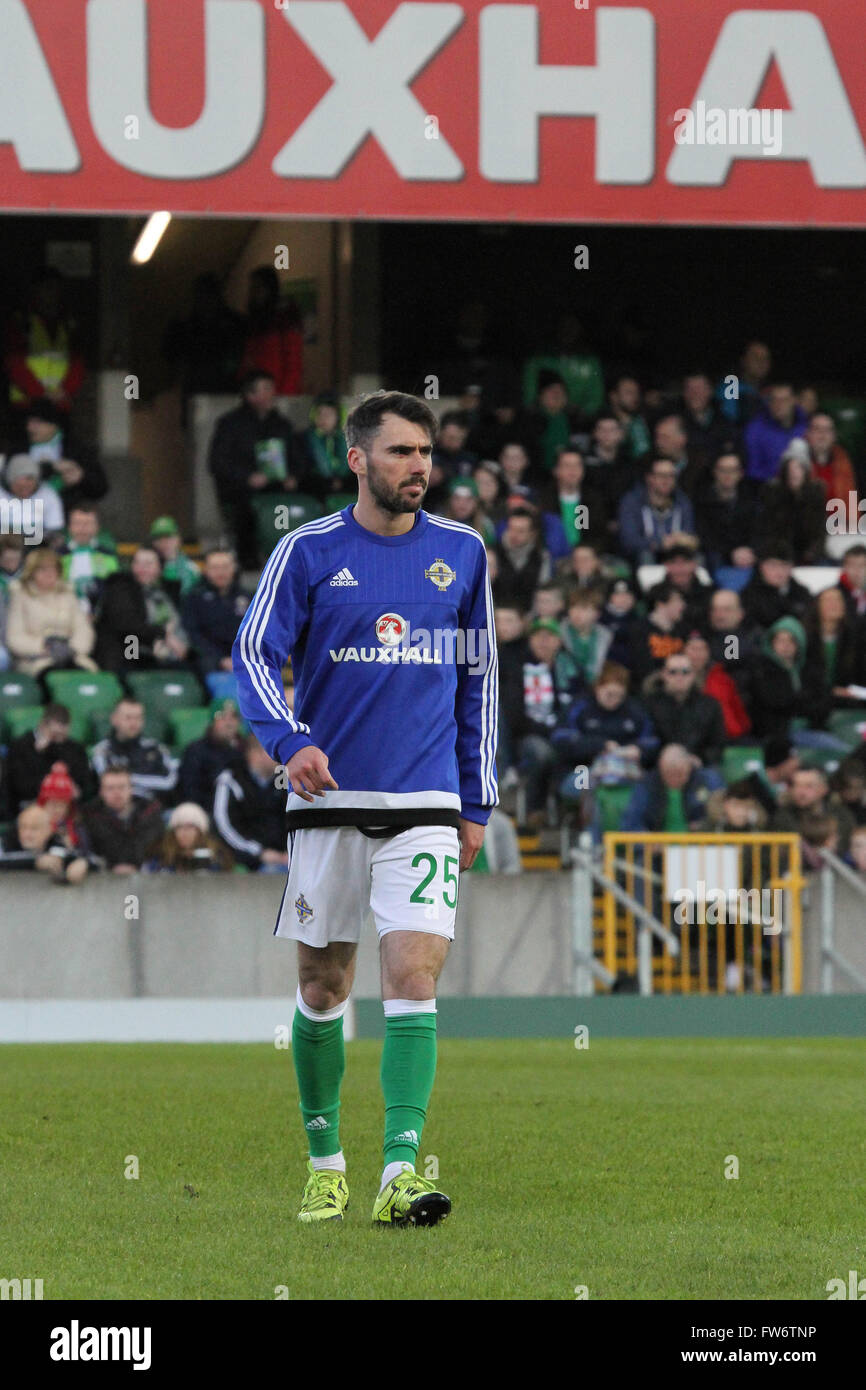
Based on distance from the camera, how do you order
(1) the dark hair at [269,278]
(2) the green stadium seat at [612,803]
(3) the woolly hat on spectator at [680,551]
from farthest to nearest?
(1) the dark hair at [269,278], (3) the woolly hat on spectator at [680,551], (2) the green stadium seat at [612,803]

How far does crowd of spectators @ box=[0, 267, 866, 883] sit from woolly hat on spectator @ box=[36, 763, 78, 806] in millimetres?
33

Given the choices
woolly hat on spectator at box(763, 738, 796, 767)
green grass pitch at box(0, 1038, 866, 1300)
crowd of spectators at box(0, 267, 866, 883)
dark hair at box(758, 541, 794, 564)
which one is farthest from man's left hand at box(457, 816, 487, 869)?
dark hair at box(758, 541, 794, 564)

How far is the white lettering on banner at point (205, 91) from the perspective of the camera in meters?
18.2

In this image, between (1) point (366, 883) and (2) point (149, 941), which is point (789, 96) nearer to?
(2) point (149, 941)

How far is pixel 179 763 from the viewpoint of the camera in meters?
17.0

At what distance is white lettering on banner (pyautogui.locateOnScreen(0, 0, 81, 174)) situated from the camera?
18250mm

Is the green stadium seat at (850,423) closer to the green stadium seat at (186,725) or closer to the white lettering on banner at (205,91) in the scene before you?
the white lettering on banner at (205,91)

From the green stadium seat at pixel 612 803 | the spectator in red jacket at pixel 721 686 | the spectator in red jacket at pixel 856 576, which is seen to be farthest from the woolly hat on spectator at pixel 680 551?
the green stadium seat at pixel 612 803

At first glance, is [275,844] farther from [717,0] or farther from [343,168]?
[717,0]

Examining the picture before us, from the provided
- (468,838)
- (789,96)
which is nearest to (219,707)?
(789,96)

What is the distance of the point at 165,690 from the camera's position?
59.8ft

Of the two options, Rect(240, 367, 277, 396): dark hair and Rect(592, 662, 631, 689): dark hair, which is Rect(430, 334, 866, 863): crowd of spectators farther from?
Rect(240, 367, 277, 396): dark hair

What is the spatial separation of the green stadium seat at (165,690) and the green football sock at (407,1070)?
11.8m

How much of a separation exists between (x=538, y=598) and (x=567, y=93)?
4043mm
